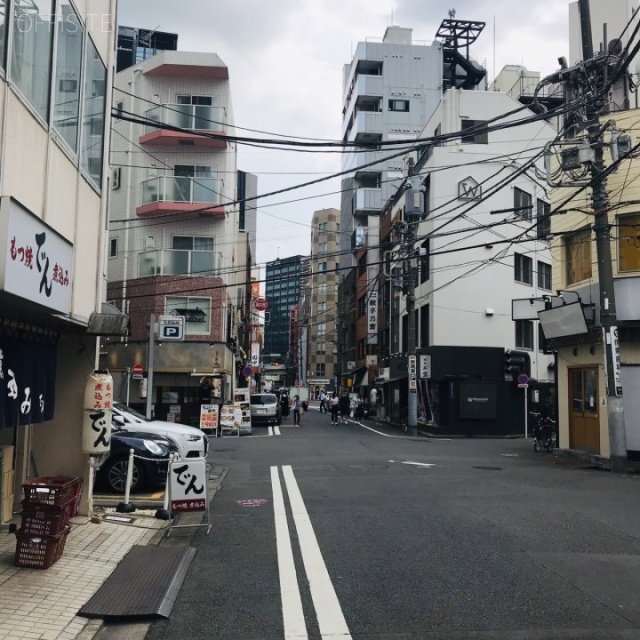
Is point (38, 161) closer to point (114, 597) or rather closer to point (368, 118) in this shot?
point (114, 597)

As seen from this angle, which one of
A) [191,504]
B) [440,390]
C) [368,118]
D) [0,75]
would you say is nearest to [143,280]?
[440,390]

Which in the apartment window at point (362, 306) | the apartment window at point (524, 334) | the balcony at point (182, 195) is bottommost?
the apartment window at point (524, 334)

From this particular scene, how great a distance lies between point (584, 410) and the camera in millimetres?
19609

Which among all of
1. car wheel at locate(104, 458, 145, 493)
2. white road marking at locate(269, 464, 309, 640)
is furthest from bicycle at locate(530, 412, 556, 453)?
car wheel at locate(104, 458, 145, 493)

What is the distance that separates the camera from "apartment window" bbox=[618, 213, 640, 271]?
56.6 ft

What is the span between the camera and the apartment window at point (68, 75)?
7676 mm

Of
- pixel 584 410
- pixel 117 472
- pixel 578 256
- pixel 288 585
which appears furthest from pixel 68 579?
pixel 578 256

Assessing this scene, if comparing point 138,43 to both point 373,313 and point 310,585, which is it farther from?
point 310,585

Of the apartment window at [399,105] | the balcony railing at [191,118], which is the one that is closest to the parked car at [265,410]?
the balcony railing at [191,118]

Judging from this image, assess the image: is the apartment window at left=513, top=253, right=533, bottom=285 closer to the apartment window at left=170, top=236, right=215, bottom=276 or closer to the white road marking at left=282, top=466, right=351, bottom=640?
the apartment window at left=170, top=236, right=215, bottom=276

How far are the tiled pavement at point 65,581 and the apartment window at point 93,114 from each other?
15.6 ft

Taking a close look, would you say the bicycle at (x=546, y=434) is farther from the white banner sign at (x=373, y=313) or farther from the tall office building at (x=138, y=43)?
the tall office building at (x=138, y=43)

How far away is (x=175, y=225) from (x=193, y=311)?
4557 mm

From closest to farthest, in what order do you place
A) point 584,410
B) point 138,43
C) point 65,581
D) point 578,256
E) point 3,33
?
1. point 3,33
2. point 65,581
3. point 578,256
4. point 584,410
5. point 138,43
